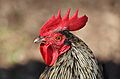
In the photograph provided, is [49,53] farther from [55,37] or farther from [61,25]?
[61,25]

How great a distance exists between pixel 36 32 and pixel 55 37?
3.21 m

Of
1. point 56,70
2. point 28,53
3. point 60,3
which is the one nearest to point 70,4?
point 60,3

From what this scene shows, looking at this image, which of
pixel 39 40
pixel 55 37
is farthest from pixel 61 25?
pixel 39 40

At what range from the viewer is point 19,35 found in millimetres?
7535

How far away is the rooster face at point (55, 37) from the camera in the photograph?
4324 mm

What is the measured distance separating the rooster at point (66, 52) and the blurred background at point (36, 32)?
2.38 metres

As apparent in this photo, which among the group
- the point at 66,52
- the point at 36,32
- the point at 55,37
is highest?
the point at 36,32

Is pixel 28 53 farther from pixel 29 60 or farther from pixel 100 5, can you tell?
pixel 100 5

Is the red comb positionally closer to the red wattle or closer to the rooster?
the rooster

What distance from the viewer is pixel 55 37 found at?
434cm

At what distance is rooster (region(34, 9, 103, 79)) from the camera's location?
430 centimetres

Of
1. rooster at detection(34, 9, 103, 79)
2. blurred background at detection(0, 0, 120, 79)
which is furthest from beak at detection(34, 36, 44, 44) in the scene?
blurred background at detection(0, 0, 120, 79)

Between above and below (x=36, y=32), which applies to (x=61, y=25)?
below

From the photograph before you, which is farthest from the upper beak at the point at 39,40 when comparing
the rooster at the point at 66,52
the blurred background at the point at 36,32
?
the blurred background at the point at 36,32
